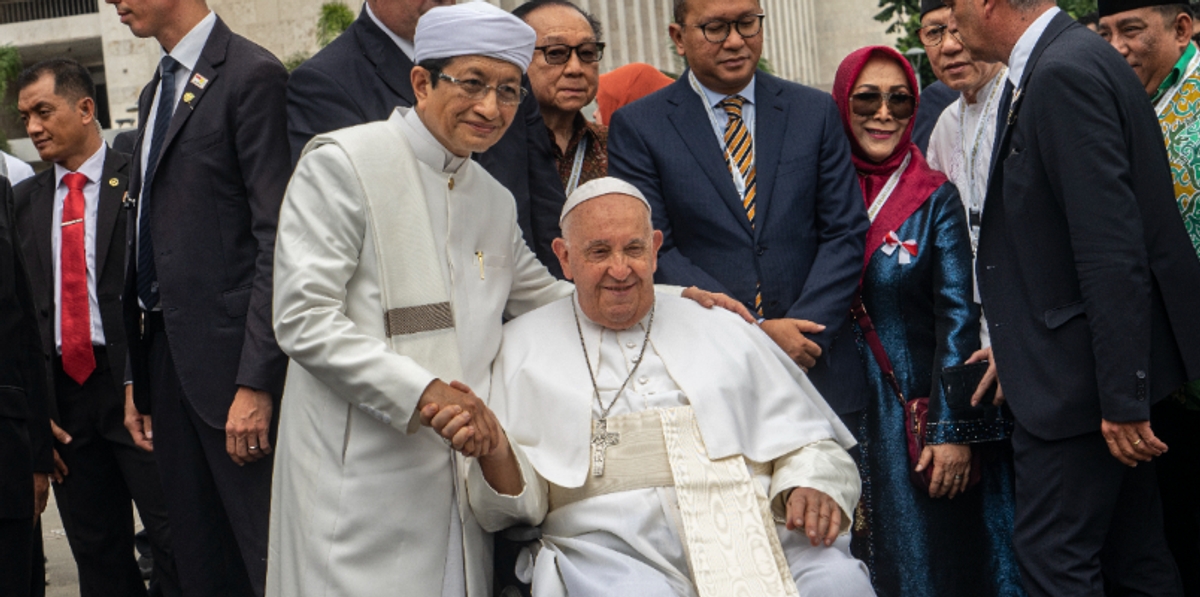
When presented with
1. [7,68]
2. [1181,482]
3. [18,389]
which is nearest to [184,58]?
[18,389]

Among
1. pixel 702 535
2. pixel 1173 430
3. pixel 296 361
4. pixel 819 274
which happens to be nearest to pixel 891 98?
pixel 819 274

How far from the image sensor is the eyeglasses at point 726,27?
194 inches

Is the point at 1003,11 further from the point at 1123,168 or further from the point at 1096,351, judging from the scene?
the point at 1096,351

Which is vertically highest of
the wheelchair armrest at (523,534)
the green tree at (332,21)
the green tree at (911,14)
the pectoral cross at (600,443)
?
the green tree at (332,21)

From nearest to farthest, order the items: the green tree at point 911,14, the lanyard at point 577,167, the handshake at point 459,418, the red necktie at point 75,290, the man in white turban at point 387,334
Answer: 1. the handshake at point 459,418
2. the man in white turban at point 387,334
3. the lanyard at point 577,167
4. the red necktie at point 75,290
5. the green tree at point 911,14

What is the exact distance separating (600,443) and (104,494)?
3.09m

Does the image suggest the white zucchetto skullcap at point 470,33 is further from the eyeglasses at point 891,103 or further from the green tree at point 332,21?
the green tree at point 332,21

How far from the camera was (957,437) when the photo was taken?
4.80 m

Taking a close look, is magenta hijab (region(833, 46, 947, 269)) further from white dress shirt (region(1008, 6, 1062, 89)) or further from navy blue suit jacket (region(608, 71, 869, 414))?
white dress shirt (region(1008, 6, 1062, 89))

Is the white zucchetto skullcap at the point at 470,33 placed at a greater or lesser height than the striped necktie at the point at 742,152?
greater

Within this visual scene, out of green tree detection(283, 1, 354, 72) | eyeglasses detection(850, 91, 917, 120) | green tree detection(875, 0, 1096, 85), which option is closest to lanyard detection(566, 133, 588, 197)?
eyeglasses detection(850, 91, 917, 120)

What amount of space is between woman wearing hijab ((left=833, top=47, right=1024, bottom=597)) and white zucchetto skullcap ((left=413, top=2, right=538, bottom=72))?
5.68ft

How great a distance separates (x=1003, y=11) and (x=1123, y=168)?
2.26 ft

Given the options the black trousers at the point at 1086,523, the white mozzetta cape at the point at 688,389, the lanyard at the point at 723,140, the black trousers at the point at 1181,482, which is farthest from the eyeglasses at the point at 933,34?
the black trousers at the point at 1086,523
